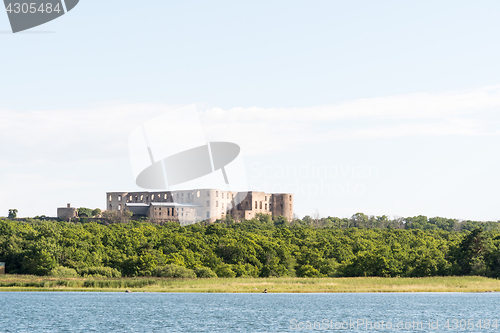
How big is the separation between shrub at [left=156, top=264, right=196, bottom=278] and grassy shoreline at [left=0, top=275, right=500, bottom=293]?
201 centimetres

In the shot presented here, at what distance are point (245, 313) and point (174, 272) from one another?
2619 centimetres

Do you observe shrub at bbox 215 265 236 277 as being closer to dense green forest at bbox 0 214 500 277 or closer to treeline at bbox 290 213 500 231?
dense green forest at bbox 0 214 500 277

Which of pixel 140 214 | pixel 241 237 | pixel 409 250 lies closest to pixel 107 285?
pixel 241 237

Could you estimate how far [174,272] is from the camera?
78.8m

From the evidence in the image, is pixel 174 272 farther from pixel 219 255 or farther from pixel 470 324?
pixel 470 324

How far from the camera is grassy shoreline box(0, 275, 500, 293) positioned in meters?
71.7

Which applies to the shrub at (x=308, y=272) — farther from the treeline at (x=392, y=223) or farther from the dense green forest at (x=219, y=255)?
Answer: the treeline at (x=392, y=223)

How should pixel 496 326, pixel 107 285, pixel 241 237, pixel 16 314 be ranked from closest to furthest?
pixel 496 326 → pixel 16 314 → pixel 107 285 → pixel 241 237

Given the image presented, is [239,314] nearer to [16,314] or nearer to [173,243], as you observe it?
[16,314]

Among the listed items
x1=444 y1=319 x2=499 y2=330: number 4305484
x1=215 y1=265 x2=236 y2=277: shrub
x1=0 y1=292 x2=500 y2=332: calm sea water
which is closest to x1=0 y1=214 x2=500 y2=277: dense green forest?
x1=215 y1=265 x2=236 y2=277: shrub

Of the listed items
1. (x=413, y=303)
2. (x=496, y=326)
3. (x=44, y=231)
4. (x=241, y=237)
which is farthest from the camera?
(x=241, y=237)

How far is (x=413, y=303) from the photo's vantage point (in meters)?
64.7

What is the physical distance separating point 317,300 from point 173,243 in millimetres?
30323

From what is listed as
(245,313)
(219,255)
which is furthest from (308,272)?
(245,313)
